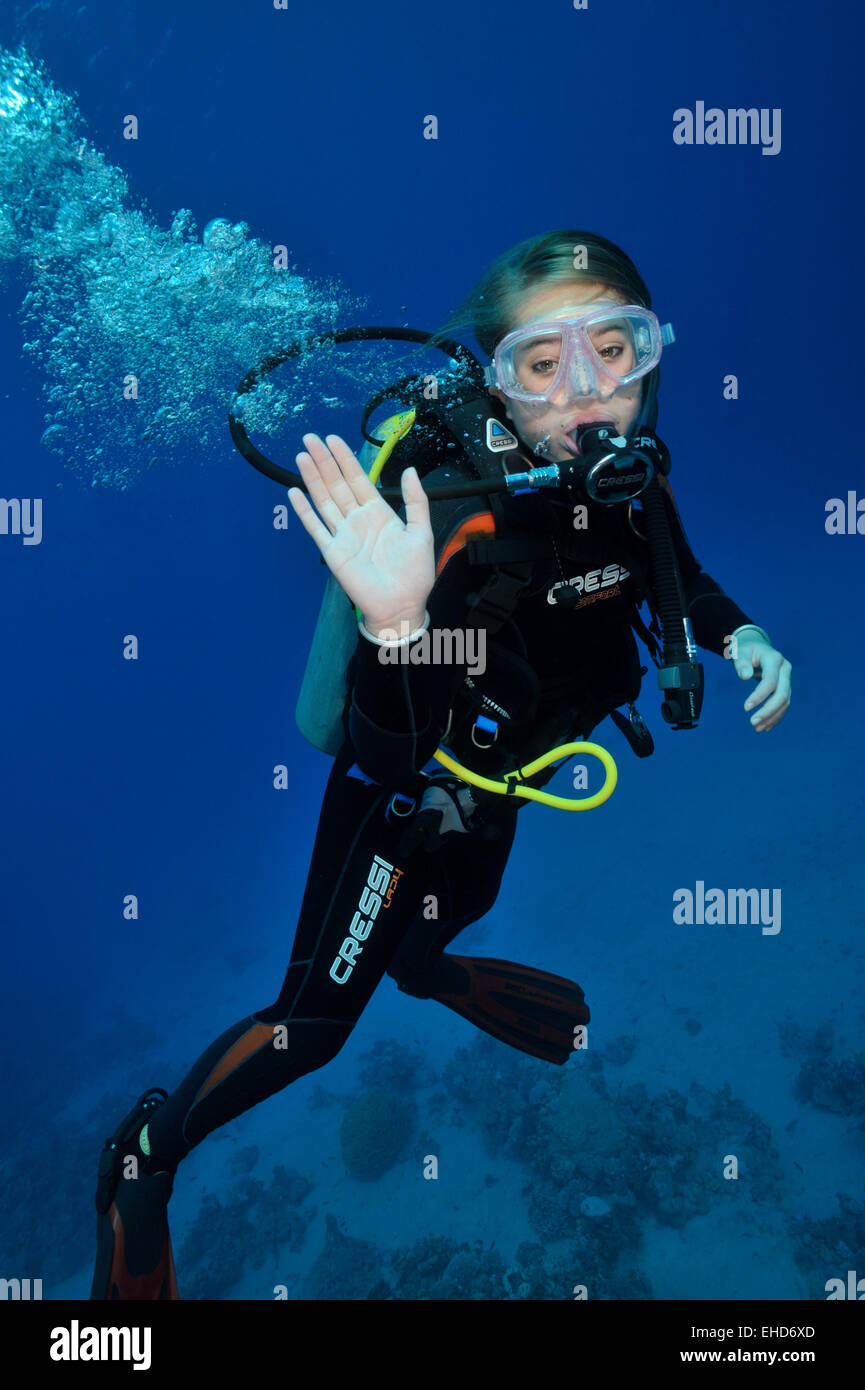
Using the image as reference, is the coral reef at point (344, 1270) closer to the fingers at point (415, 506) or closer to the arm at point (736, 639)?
the arm at point (736, 639)

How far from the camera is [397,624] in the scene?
201cm

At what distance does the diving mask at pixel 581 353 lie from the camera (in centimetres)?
248

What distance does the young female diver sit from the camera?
2.01 meters

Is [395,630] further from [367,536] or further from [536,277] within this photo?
[536,277]

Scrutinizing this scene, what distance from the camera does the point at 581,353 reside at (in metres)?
2.48

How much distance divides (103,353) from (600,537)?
398 inches

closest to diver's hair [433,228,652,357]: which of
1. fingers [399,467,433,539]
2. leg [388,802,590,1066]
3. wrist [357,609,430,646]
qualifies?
fingers [399,467,433,539]

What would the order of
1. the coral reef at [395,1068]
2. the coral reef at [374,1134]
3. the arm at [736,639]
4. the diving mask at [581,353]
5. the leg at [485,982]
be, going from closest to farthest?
the diving mask at [581,353]
the arm at [736,639]
the leg at [485,982]
the coral reef at [374,1134]
the coral reef at [395,1068]

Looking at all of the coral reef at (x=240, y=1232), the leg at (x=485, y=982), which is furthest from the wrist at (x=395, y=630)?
the coral reef at (x=240, y=1232)

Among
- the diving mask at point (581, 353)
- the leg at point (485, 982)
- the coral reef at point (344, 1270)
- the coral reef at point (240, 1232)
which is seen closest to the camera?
the diving mask at point (581, 353)

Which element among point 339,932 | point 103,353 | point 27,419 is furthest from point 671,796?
point 27,419

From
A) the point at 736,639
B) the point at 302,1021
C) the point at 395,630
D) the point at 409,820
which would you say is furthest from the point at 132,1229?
the point at 736,639

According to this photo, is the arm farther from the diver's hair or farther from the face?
the diver's hair

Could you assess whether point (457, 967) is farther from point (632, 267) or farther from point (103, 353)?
point (103, 353)
